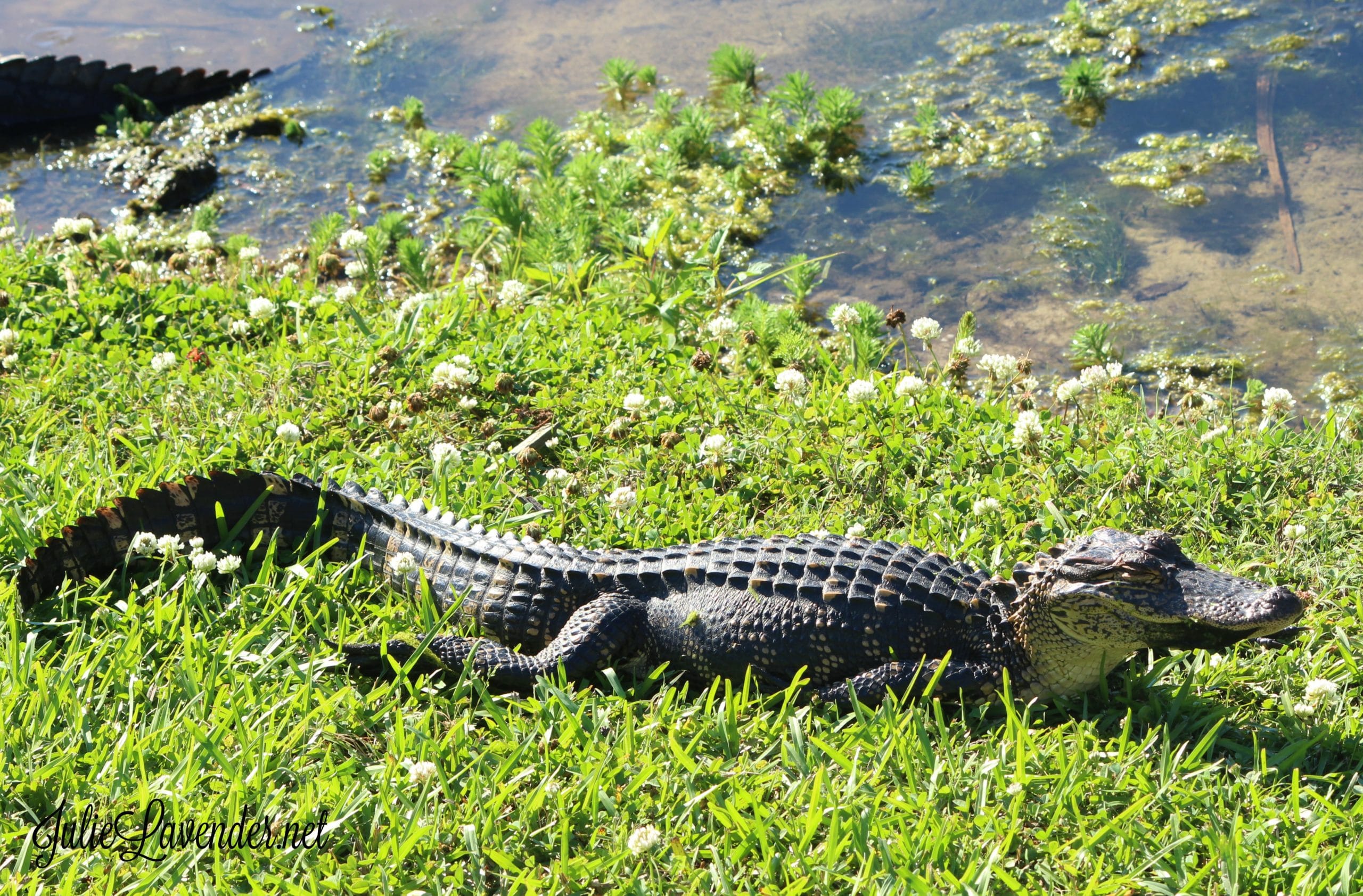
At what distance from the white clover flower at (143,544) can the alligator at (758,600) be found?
0.11 feet

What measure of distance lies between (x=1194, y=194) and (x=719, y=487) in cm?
412

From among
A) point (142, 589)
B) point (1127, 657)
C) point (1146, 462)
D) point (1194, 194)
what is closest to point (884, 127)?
point (1194, 194)

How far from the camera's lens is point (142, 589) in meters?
3.74

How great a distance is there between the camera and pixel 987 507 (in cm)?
414

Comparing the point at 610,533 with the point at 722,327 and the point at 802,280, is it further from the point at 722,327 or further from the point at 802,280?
the point at 802,280

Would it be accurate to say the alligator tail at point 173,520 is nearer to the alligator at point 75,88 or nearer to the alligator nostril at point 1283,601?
the alligator nostril at point 1283,601

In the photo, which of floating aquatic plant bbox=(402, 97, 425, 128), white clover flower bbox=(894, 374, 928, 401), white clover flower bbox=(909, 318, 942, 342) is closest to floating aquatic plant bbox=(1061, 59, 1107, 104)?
white clover flower bbox=(909, 318, 942, 342)

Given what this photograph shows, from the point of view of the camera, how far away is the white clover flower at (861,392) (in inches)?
181

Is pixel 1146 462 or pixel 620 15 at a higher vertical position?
pixel 620 15

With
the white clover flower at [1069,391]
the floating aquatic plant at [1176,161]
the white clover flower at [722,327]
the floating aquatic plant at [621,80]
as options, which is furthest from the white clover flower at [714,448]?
the floating aquatic plant at [621,80]

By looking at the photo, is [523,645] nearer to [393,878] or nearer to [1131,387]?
[393,878]

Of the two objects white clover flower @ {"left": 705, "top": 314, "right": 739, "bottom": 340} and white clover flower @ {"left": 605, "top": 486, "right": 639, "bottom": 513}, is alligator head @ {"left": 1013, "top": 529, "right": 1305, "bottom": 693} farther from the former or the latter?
white clover flower @ {"left": 705, "top": 314, "right": 739, "bottom": 340}

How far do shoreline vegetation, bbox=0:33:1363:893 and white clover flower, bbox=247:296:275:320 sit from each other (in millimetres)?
62

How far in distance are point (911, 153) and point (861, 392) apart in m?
3.62
